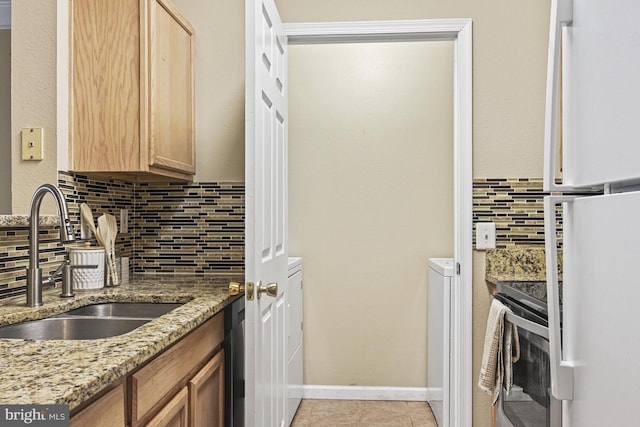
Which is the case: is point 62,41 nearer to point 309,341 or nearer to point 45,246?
point 45,246

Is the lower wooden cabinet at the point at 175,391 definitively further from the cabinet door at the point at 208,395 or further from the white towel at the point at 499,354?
the white towel at the point at 499,354

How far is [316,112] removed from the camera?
11.6ft

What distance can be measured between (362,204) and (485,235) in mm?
1184

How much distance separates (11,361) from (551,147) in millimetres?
1120

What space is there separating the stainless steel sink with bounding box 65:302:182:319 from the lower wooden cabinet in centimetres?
22

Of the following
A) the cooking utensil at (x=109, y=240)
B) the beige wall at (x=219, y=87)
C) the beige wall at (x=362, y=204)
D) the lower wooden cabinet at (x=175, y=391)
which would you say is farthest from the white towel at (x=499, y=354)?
the beige wall at (x=362, y=204)

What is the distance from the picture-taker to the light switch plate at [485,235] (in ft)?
8.03

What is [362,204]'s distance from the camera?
3531 mm

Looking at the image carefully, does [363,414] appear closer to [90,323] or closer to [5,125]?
[90,323]

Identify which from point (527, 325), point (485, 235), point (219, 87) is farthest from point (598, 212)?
point (219, 87)

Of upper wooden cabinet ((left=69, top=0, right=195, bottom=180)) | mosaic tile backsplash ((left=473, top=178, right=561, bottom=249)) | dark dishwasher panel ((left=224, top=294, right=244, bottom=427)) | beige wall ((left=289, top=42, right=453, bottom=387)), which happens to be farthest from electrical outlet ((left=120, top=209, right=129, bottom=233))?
mosaic tile backsplash ((left=473, top=178, right=561, bottom=249))

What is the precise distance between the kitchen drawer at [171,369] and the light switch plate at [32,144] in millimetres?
858

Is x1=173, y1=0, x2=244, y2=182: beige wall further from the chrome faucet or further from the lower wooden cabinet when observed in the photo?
the chrome faucet

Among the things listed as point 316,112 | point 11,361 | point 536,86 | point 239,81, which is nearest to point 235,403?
point 11,361
